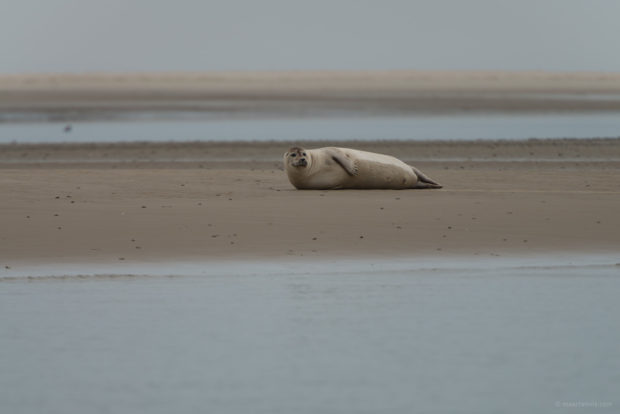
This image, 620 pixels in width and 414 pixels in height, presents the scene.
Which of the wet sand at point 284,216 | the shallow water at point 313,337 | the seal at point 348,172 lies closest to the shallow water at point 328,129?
the wet sand at point 284,216

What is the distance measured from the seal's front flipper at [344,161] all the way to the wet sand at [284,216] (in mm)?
226

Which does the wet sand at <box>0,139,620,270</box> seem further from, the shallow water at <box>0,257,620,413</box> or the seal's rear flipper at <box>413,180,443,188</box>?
the shallow water at <box>0,257,620,413</box>

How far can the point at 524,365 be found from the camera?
5.60 meters

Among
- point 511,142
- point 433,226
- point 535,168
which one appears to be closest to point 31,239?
point 433,226

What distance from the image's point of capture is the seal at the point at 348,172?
38.3ft

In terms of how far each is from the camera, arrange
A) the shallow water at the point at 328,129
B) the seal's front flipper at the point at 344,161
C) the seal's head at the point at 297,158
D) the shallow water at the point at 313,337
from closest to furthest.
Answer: the shallow water at the point at 313,337, the seal's head at the point at 297,158, the seal's front flipper at the point at 344,161, the shallow water at the point at 328,129

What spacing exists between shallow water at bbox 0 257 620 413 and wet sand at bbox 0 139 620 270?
581 mm

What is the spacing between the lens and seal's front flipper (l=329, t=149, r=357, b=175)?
11672 millimetres

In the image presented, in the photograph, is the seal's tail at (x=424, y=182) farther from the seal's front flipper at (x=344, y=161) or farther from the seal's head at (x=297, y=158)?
the seal's head at (x=297, y=158)

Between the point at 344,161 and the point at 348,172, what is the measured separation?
0.40 feet

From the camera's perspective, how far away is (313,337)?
6141 millimetres

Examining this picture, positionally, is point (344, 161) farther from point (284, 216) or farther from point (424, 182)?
point (284, 216)

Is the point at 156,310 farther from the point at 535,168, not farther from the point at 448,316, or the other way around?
the point at 535,168

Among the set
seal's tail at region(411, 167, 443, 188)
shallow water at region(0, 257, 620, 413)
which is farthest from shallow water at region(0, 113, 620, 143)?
shallow water at region(0, 257, 620, 413)
